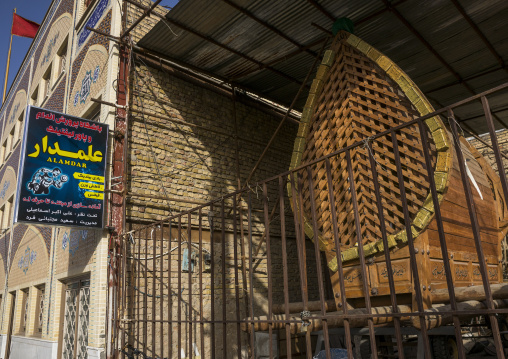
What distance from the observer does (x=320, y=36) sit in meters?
7.81

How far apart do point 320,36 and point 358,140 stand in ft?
11.6

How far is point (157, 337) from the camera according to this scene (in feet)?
24.8

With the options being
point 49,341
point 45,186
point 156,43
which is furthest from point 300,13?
point 49,341

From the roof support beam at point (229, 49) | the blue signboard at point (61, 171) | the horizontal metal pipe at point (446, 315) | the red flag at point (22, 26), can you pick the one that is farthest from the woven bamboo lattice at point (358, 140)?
the red flag at point (22, 26)

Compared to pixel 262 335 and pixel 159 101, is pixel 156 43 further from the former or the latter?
pixel 262 335

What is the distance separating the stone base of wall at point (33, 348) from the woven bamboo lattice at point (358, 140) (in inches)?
256

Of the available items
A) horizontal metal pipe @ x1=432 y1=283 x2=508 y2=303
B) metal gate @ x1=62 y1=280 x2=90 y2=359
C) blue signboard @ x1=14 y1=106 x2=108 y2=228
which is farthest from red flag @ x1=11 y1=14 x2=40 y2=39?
horizontal metal pipe @ x1=432 y1=283 x2=508 y2=303

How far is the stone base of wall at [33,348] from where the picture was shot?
28.0 ft

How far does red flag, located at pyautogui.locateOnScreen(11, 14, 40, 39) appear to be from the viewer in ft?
60.7

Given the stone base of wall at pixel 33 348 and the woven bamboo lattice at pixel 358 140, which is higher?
the woven bamboo lattice at pixel 358 140

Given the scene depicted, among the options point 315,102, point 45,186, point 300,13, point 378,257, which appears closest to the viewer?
point 378,257

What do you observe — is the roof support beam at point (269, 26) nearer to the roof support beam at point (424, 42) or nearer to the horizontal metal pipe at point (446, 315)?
the roof support beam at point (424, 42)

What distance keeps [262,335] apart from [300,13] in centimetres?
546

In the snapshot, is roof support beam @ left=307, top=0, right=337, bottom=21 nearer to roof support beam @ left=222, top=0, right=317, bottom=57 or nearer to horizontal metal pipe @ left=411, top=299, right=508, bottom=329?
roof support beam @ left=222, top=0, right=317, bottom=57
